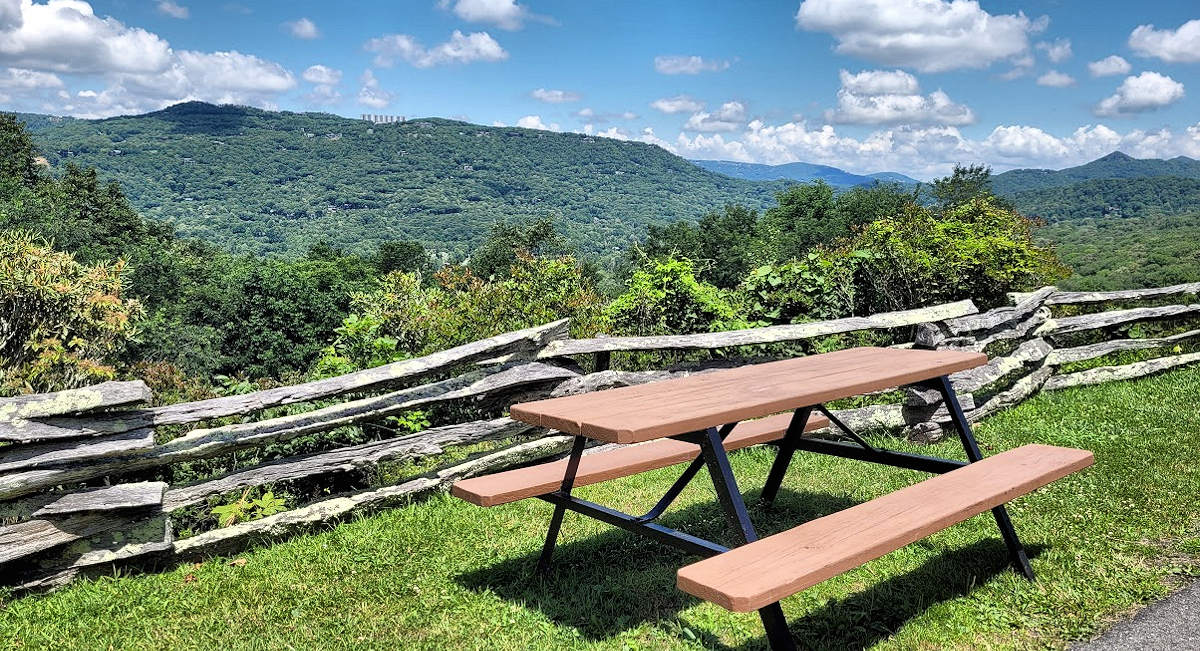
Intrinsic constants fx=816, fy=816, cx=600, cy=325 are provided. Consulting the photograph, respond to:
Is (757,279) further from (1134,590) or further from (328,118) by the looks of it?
(328,118)

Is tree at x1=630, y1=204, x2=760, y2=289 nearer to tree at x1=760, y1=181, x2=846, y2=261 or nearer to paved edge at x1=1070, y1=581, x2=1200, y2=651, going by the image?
tree at x1=760, y1=181, x2=846, y2=261

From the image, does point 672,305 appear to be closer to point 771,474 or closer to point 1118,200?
point 771,474

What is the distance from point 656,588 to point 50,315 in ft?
17.7

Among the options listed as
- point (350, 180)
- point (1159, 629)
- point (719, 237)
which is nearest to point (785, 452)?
point (1159, 629)

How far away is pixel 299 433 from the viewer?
13.5 feet

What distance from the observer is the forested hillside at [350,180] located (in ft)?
435

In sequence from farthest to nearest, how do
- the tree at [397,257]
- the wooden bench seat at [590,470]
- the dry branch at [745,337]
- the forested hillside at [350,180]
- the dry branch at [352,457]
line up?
the forested hillside at [350,180] → the tree at [397,257] → the dry branch at [745,337] → the dry branch at [352,457] → the wooden bench seat at [590,470]

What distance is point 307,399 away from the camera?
13.2 ft

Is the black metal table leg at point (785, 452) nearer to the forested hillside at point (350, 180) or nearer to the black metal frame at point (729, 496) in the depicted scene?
the black metal frame at point (729, 496)

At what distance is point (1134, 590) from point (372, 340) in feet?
15.9

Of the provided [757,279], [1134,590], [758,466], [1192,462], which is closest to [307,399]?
[758,466]

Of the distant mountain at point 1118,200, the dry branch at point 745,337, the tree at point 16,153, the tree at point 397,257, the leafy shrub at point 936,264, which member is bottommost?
the tree at point 397,257

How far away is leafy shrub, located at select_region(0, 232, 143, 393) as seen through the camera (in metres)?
5.91

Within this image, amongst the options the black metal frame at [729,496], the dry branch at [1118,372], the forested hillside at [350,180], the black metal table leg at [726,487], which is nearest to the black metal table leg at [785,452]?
the black metal frame at [729,496]
